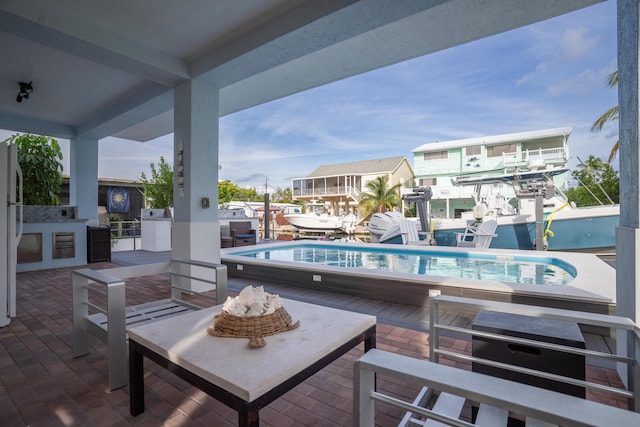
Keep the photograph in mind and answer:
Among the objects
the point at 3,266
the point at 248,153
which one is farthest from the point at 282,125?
the point at 3,266

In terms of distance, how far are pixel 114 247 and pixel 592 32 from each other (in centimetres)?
1889

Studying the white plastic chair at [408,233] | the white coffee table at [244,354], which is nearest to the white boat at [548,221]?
the white plastic chair at [408,233]

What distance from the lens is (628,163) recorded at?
1.83 meters

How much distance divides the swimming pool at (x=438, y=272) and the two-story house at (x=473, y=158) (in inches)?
352

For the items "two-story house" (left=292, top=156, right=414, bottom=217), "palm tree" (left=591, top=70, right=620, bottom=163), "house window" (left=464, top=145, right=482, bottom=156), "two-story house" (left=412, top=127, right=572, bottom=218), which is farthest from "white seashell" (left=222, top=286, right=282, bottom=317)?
"two-story house" (left=292, top=156, right=414, bottom=217)

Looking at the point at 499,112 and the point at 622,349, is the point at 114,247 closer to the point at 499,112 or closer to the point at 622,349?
the point at 622,349

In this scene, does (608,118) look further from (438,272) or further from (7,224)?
(7,224)

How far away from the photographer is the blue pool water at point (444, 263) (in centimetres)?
571

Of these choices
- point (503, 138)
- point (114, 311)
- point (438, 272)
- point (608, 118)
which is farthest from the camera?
point (503, 138)

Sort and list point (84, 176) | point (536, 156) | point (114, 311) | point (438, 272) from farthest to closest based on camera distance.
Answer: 1. point (536, 156)
2. point (84, 176)
3. point (438, 272)
4. point (114, 311)

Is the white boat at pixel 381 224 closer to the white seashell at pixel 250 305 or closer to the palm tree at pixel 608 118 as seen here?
the palm tree at pixel 608 118

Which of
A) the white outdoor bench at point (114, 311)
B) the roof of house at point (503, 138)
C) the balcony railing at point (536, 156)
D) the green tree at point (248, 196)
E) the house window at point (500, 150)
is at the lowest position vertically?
the white outdoor bench at point (114, 311)

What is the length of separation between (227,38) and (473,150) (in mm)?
18593

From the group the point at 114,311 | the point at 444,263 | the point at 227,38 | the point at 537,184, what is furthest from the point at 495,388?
the point at 537,184
